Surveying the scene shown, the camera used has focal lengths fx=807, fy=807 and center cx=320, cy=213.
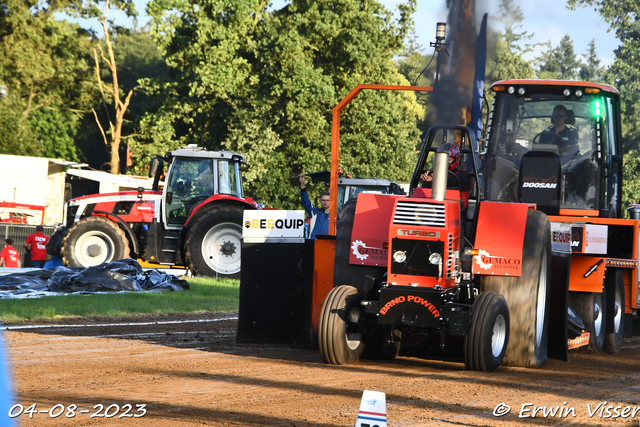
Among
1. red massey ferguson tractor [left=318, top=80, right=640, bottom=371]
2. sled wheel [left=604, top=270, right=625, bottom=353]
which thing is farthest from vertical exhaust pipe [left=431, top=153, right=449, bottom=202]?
sled wheel [left=604, top=270, right=625, bottom=353]

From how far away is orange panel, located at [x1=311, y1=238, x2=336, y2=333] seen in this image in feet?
28.4

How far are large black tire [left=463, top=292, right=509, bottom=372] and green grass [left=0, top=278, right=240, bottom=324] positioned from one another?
6469mm

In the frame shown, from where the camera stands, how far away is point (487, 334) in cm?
715

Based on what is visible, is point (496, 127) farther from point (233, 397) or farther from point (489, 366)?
point (233, 397)

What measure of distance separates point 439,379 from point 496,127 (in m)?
4.39

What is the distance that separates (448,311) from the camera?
23.1 ft

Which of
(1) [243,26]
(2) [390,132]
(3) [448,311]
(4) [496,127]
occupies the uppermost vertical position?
(1) [243,26]

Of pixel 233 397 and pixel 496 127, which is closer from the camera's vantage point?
pixel 233 397

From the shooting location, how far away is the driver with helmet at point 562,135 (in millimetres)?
10070

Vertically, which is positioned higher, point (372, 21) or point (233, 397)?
point (372, 21)

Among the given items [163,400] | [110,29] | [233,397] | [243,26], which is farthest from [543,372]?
[110,29]

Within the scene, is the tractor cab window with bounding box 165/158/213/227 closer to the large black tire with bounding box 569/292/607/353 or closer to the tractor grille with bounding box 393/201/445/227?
the large black tire with bounding box 569/292/607/353

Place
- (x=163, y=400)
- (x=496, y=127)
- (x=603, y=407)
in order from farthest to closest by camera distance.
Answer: (x=496, y=127)
(x=603, y=407)
(x=163, y=400)

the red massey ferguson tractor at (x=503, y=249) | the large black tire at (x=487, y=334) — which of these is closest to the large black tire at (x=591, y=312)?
the red massey ferguson tractor at (x=503, y=249)
